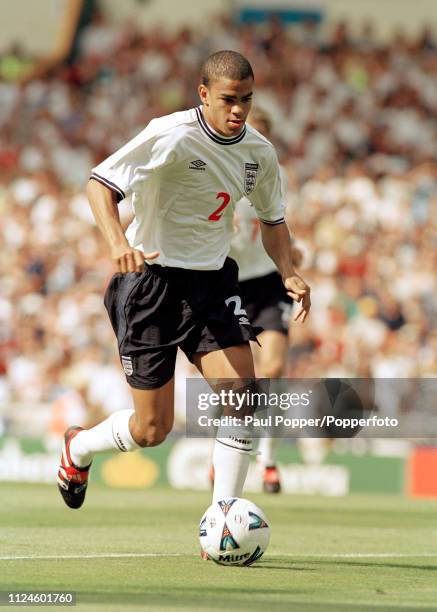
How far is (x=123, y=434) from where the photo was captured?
331 inches

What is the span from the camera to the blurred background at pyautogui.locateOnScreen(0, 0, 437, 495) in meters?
17.8

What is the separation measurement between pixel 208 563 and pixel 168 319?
1.43 meters

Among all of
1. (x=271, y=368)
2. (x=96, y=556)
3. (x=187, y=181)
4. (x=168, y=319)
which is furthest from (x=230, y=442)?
(x=271, y=368)

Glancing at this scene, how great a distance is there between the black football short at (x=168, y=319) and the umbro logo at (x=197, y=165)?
2.04 ft

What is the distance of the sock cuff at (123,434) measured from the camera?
8.40 meters

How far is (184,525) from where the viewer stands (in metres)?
10.6

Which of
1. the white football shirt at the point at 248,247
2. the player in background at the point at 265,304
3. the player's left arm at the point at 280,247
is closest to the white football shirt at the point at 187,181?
the player's left arm at the point at 280,247

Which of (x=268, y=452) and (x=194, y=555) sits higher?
(x=268, y=452)

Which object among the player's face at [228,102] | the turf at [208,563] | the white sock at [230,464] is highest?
the player's face at [228,102]

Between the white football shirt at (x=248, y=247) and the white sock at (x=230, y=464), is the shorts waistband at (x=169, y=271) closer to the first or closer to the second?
the white sock at (x=230, y=464)

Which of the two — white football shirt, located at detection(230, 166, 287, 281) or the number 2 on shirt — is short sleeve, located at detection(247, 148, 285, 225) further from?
white football shirt, located at detection(230, 166, 287, 281)

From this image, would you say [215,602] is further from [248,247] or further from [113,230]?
[248,247]

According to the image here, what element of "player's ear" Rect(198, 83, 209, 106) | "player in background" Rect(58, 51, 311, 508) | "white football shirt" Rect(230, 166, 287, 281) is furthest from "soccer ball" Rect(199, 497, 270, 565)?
"white football shirt" Rect(230, 166, 287, 281)

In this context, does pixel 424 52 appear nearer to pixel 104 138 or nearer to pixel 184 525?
pixel 104 138
